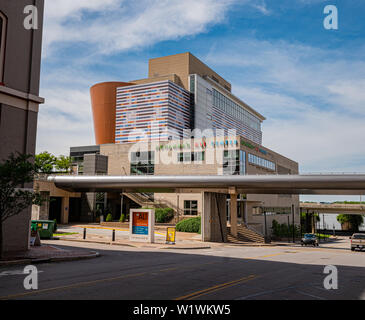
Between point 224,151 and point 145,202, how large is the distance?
14.7 metres

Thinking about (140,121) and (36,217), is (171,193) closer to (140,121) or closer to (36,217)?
(36,217)

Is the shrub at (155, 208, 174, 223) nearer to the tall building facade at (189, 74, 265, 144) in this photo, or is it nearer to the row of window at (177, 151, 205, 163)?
the row of window at (177, 151, 205, 163)

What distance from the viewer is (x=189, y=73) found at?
15550cm

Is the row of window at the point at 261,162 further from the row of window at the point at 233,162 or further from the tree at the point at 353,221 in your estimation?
the tree at the point at 353,221

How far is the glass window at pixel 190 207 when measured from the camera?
5434cm

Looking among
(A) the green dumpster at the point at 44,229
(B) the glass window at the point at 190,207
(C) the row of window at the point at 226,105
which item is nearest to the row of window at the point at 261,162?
(B) the glass window at the point at 190,207

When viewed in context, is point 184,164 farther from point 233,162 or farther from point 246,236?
point 246,236

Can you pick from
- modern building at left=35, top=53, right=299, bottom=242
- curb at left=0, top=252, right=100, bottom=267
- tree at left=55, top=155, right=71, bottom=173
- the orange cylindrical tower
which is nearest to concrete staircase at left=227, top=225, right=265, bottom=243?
modern building at left=35, top=53, right=299, bottom=242

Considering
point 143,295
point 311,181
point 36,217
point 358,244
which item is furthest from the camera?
point 36,217

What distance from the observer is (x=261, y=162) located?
62250 mm

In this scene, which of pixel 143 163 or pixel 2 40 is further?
pixel 143 163

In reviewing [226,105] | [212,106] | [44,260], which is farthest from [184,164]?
[226,105]

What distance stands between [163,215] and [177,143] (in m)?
11.9
